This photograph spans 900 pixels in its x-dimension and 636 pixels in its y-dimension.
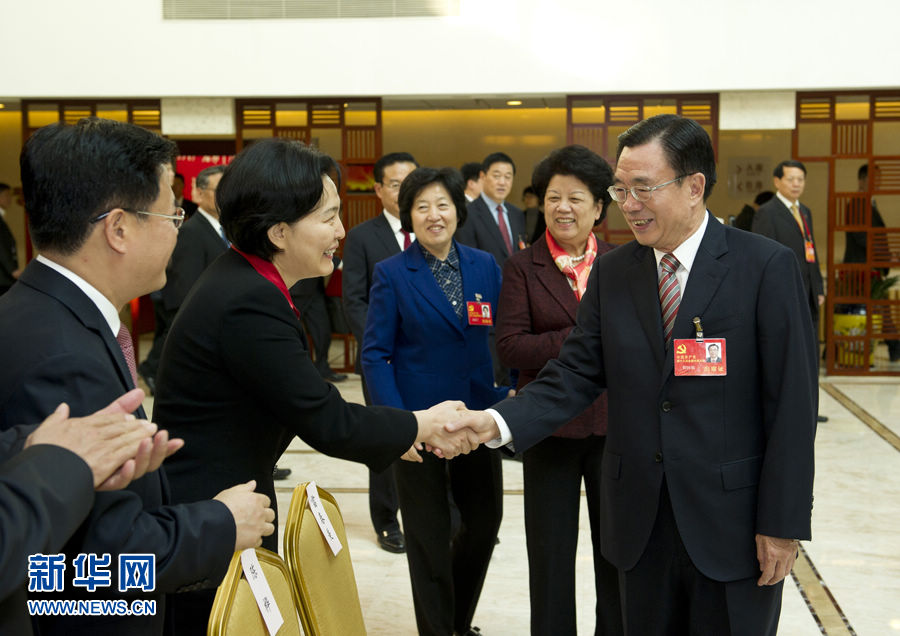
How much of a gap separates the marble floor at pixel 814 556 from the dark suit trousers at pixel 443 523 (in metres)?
0.37

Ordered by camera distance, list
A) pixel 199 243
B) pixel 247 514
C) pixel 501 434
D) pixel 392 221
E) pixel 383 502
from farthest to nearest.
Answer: pixel 199 243
pixel 392 221
pixel 383 502
pixel 501 434
pixel 247 514

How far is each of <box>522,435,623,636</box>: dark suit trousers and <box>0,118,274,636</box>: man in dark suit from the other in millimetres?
1441

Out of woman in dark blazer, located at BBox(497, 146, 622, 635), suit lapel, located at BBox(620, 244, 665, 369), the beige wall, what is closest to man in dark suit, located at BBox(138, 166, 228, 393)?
woman in dark blazer, located at BBox(497, 146, 622, 635)

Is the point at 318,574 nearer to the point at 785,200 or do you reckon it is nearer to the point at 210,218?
the point at 210,218

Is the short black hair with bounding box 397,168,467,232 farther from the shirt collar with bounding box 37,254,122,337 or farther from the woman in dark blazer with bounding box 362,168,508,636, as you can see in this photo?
the shirt collar with bounding box 37,254,122,337

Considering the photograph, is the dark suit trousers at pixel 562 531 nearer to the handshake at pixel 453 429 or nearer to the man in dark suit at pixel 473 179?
the handshake at pixel 453 429

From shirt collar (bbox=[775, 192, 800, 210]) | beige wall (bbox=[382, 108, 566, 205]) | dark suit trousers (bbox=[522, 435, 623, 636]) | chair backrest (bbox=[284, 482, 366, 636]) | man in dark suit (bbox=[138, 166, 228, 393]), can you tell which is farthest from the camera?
beige wall (bbox=[382, 108, 566, 205])

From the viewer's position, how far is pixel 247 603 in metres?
1.49

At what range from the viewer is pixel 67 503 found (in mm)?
1211

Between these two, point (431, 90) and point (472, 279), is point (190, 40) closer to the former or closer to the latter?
point (431, 90)

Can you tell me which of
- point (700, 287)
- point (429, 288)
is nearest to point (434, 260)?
point (429, 288)

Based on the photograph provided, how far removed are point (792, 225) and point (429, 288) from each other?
4590 mm

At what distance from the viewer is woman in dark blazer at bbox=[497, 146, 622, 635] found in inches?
116

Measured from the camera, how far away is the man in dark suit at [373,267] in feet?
14.4
